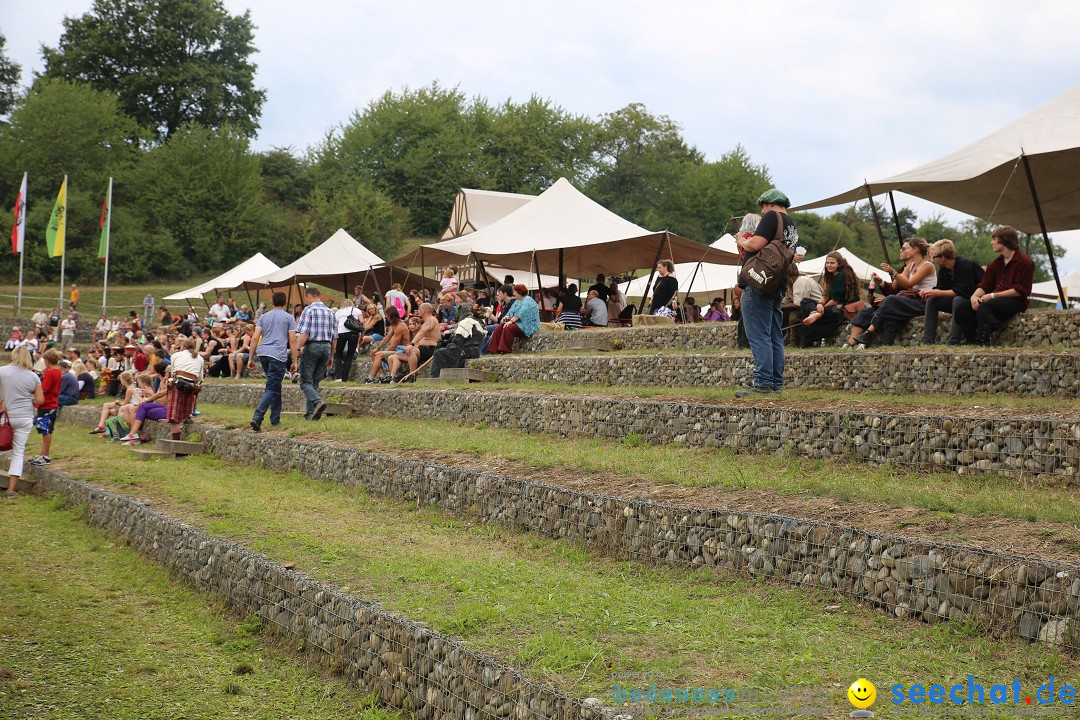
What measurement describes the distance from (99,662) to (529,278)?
833 inches

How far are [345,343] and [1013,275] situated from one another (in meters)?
11.1

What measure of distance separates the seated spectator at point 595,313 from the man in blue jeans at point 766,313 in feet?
27.2

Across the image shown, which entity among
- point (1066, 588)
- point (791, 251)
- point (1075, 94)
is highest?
point (1075, 94)

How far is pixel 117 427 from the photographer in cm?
1521

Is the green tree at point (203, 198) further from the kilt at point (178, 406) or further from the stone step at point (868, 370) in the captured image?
the stone step at point (868, 370)

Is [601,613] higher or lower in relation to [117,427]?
higher

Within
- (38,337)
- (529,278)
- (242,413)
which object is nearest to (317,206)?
(38,337)

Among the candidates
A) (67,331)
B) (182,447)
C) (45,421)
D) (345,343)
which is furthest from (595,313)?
(67,331)

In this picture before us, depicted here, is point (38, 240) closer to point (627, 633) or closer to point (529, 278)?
point (529, 278)

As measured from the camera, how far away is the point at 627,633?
4363 mm

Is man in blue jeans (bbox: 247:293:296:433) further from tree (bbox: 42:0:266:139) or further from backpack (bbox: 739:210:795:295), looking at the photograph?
tree (bbox: 42:0:266:139)

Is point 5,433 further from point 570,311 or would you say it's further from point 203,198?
point 203,198

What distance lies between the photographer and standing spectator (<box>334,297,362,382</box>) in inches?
651

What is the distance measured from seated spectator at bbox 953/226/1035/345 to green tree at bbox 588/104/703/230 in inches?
2155
